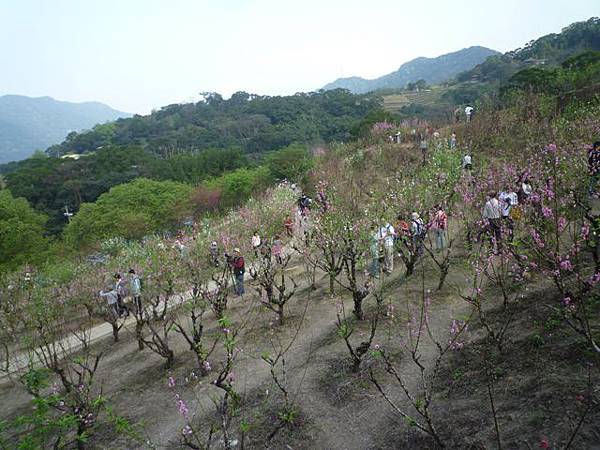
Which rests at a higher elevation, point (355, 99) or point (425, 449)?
point (355, 99)

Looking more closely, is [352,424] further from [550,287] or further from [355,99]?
[355,99]

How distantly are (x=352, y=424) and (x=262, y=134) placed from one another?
10336 cm

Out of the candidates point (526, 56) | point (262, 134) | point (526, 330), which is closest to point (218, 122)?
point (262, 134)

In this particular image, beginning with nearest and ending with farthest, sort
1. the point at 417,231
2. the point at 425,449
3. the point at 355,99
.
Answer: the point at 425,449
the point at 417,231
the point at 355,99

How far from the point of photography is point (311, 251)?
13719mm

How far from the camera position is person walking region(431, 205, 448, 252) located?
12.0 metres

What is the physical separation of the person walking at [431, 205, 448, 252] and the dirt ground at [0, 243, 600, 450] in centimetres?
152

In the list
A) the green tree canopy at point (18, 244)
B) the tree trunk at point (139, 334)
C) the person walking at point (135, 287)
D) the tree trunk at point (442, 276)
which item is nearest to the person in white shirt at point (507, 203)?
the tree trunk at point (442, 276)

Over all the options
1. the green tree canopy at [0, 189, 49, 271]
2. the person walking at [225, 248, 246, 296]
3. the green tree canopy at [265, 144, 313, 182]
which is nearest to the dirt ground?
the person walking at [225, 248, 246, 296]

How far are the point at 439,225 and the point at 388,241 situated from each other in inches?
65.1

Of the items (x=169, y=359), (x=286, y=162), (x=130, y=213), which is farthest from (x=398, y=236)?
(x=130, y=213)

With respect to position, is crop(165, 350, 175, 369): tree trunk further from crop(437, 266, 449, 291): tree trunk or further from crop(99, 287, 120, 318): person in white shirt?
crop(437, 266, 449, 291): tree trunk

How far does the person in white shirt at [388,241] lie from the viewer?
1159cm

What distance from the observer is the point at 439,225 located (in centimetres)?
1209
